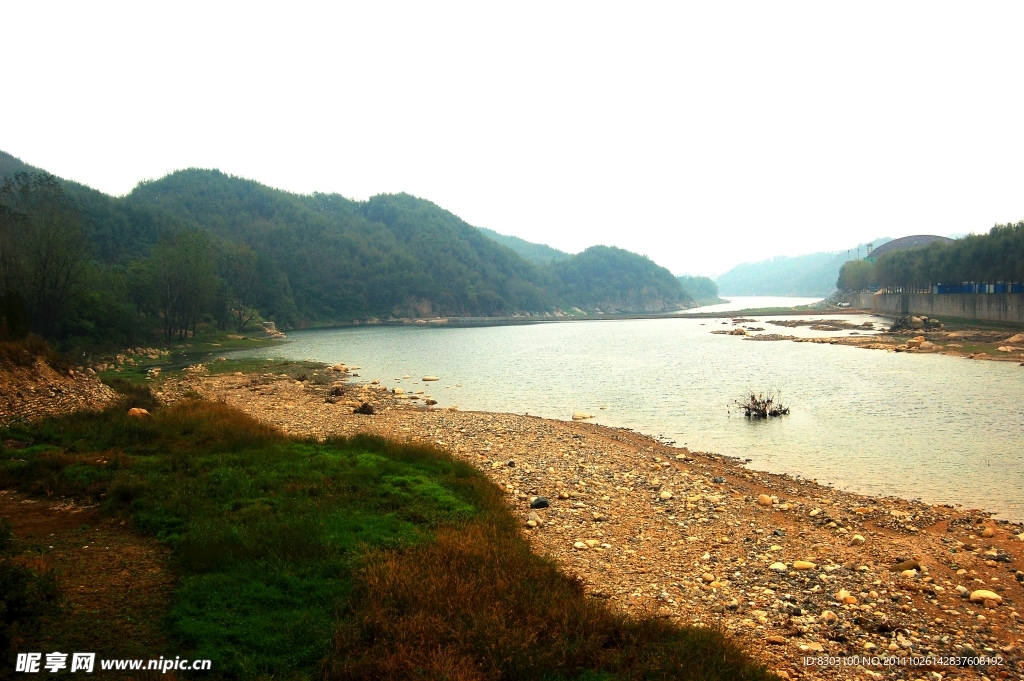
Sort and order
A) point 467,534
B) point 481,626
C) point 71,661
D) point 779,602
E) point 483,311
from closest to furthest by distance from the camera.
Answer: point 71,661 < point 481,626 < point 779,602 < point 467,534 < point 483,311

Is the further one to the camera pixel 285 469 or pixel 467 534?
pixel 285 469

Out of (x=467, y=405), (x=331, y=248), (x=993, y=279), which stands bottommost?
(x=467, y=405)

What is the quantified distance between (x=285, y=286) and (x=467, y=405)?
347 ft

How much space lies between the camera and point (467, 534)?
10148mm

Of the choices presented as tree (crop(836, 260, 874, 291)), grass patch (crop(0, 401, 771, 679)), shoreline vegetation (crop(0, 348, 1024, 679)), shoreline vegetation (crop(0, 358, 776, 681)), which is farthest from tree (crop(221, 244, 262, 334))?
tree (crop(836, 260, 874, 291))

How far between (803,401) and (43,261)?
55188 millimetres

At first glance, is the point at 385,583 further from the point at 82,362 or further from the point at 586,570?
the point at 82,362

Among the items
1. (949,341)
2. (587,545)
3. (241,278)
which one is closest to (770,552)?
(587,545)

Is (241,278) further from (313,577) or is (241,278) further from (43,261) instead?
(313,577)

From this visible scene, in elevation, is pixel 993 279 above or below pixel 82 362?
above

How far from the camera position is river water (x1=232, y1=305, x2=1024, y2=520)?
19.0 m

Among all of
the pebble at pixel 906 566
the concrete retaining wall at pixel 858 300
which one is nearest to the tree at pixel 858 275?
the concrete retaining wall at pixel 858 300

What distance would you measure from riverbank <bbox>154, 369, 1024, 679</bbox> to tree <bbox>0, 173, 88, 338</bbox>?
37.6 meters

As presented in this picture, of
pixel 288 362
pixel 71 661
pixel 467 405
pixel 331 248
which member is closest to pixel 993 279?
pixel 467 405
